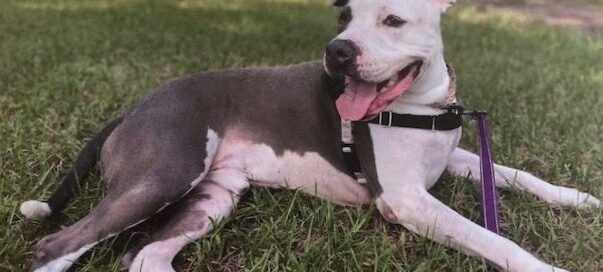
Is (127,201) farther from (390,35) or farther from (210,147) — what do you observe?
(390,35)

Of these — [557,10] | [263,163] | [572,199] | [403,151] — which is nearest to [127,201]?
[263,163]

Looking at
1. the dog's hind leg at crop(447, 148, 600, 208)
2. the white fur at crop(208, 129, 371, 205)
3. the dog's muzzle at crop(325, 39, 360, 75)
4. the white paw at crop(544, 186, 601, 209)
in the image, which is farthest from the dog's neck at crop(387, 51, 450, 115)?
the white paw at crop(544, 186, 601, 209)

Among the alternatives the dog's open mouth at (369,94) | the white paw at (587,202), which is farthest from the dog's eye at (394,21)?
the white paw at (587,202)

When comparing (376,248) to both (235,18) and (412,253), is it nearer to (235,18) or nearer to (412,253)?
(412,253)

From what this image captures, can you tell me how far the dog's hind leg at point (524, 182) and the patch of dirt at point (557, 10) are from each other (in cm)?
721

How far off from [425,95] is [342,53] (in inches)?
22.1

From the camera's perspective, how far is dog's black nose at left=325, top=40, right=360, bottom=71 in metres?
3.06

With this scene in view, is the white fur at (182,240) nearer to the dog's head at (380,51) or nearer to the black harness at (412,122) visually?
the black harness at (412,122)

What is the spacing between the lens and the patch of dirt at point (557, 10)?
10828mm

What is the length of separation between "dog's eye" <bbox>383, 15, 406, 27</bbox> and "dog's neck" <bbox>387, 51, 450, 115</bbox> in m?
0.26

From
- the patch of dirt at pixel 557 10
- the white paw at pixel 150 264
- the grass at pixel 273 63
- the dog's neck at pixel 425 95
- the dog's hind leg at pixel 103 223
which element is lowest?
the patch of dirt at pixel 557 10

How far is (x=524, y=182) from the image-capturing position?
3824 mm

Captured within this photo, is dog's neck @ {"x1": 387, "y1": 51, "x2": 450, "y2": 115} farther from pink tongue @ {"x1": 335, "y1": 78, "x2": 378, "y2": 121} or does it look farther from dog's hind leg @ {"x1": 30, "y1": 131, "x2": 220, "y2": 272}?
dog's hind leg @ {"x1": 30, "y1": 131, "x2": 220, "y2": 272}

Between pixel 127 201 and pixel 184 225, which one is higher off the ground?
pixel 127 201
